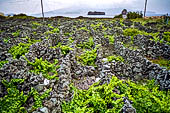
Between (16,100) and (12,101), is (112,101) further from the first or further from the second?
(12,101)

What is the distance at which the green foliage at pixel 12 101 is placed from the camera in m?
5.54

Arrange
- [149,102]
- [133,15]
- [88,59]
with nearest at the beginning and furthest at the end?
[149,102]
[88,59]
[133,15]

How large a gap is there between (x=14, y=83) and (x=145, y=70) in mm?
8535

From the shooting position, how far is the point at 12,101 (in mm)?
5805

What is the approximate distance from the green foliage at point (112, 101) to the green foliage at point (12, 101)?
6.01 feet

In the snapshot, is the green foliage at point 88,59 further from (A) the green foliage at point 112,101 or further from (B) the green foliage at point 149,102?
(B) the green foliage at point 149,102

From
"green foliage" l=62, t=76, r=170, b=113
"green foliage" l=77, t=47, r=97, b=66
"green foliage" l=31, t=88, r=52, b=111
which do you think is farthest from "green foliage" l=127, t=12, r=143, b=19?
"green foliage" l=31, t=88, r=52, b=111

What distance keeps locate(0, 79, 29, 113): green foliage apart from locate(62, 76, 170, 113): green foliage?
72.2 inches

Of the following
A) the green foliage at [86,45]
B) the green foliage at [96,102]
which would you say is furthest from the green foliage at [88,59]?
the green foliage at [96,102]

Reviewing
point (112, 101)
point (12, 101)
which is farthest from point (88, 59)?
point (12, 101)

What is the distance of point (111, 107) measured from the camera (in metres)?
6.15

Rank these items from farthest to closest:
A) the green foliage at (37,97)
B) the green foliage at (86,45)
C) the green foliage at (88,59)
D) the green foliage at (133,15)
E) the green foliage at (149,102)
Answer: the green foliage at (133,15)
the green foliage at (86,45)
the green foliage at (88,59)
the green foliage at (149,102)
the green foliage at (37,97)

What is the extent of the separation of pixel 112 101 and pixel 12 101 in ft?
14.4

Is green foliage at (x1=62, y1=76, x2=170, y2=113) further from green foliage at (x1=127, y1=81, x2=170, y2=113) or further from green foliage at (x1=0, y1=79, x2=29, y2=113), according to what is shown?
green foliage at (x1=0, y1=79, x2=29, y2=113)
